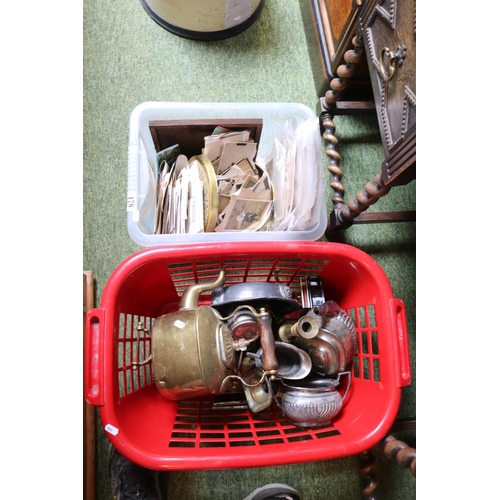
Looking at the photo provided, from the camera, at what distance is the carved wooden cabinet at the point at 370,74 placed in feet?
2.65

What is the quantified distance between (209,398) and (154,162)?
601 mm

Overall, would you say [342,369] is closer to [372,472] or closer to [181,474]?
[372,472]

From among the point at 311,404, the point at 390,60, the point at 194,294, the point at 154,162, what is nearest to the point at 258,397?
the point at 311,404

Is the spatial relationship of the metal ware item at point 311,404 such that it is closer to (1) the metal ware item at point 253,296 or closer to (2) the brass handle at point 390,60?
(1) the metal ware item at point 253,296

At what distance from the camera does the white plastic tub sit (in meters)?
0.94

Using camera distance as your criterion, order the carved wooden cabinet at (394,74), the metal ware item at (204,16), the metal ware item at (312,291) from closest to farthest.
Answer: the carved wooden cabinet at (394,74) → the metal ware item at (312,291) → the metal ware item at (204,16)

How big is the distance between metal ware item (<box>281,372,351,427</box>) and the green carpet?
1.34 feet

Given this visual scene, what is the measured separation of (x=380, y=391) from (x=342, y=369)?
0.32 ft

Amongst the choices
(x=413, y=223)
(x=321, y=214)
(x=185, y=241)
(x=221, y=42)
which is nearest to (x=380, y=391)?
(x=321, y=214)

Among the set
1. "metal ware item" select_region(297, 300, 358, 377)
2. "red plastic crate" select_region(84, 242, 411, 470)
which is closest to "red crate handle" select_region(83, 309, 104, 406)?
"red plastic crate" select_region(84, 242, 411, 470)

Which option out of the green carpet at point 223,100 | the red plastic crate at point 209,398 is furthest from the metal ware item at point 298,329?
the green carpet at point 223,100

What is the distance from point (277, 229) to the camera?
3.43ft

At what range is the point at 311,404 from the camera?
0.87 meters

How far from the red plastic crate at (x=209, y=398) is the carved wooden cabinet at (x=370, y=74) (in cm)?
20
